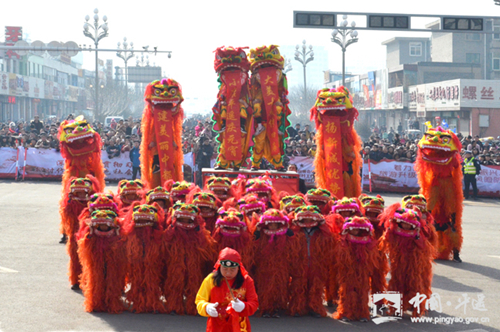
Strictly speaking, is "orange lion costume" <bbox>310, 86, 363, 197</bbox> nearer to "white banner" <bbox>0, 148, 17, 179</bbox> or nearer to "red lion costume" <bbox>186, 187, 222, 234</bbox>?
"red lion costume" <bbox>186, 187, 222, 234</bbox>

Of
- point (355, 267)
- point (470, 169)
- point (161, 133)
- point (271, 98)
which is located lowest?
point (355, 267)

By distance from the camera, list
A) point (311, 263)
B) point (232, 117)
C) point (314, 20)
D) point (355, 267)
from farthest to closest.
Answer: point (314, 20) → point (232, 117) → point (311, 263) → point (355, 267)

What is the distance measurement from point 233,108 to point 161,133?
141cm

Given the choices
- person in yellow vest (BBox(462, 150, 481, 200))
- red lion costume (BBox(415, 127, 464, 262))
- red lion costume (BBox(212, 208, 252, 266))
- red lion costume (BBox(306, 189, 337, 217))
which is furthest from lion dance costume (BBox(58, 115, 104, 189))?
person in yellow vest (BBox(462, 150, 481, 200))

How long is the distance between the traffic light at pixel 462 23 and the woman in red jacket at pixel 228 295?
1477cm

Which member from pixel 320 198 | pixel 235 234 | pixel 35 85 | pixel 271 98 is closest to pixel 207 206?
pixel 235 234

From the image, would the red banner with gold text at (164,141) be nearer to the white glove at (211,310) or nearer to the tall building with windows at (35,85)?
the white glove at (211,310)

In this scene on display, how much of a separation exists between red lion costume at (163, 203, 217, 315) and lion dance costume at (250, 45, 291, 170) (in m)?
4.66

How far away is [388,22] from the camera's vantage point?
1706 centimetres

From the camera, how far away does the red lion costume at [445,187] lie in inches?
375

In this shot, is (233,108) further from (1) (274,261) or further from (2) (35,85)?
(2) (35,85)

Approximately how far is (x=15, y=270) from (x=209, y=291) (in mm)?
4656

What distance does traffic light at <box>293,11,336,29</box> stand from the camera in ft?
53.7

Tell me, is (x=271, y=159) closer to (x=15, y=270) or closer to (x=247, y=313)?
(x=15, y=270)
